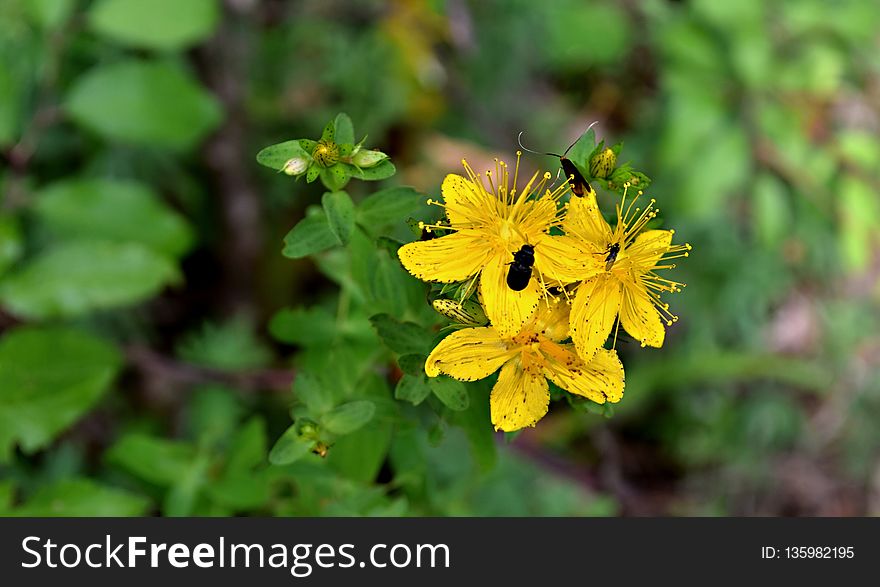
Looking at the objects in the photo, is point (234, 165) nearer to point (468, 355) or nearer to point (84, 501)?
point (84, 501)

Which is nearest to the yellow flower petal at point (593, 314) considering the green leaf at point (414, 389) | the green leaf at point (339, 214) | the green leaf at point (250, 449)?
the green leaf at point (414, 389)

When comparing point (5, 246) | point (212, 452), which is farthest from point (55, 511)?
point (5, 246)

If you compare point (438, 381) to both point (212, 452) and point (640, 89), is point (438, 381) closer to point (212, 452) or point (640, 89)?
point (212, 452)

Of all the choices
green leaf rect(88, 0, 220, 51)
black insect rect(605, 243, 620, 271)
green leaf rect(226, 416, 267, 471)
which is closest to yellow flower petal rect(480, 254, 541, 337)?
black insect rect(605, 243, 620, 271)

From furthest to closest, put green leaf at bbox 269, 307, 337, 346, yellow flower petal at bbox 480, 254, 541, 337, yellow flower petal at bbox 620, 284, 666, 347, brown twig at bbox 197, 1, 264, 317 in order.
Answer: brown twig at bbox 197, 1, 264, 317 → green leaf at bbox 269, 307, 337, 346 → yellow flower petal at bbox 620, 284, 666, 347 → yellow flower petal at bbox 480, 254, 541, 337

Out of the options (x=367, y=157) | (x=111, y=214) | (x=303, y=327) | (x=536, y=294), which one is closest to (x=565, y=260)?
(x=536, y=294)

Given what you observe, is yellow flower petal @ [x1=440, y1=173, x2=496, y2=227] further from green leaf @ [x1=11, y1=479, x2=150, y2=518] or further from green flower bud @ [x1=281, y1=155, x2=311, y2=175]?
green leaf @ [x1=11, y1=479, x2=150, y2=518]
